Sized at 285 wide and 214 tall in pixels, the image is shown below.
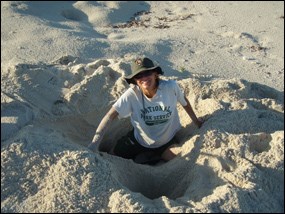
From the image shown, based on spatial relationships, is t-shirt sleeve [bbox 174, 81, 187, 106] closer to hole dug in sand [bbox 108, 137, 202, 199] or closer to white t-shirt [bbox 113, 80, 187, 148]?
white t-shirt [bbox 113, 80, 187, 148]

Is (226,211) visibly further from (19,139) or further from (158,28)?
(158,28)

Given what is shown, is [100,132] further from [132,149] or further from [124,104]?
[132,149]

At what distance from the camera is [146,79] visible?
295 centimetres

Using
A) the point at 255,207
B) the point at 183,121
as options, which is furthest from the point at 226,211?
the point at 183,121

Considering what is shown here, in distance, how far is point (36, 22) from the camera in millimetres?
5750

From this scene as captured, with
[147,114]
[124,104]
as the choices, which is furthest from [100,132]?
[147,114]

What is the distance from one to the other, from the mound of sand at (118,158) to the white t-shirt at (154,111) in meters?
0.18

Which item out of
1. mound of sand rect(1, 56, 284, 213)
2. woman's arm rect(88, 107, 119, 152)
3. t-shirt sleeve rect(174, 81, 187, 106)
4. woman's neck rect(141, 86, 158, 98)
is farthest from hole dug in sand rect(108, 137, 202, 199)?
woman's neck rect(141, 86, 158, 98)

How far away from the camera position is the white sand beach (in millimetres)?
2516

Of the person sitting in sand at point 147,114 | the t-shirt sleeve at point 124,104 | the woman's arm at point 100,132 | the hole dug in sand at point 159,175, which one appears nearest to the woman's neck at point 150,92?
the person sitting in sand at point 147,114

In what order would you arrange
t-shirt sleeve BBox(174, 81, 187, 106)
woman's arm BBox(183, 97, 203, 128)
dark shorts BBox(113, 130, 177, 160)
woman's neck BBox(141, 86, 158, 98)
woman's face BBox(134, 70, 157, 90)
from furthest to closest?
dark shorts BBox(113, 130, 177, 160) → woman's arm BBox(183, 97, 203, 128) → t-shirt sleeve BBox(174, 81, 187, 106) → woman's neck BBox(141, 86, 158, 98) → woman's face BBox(134, 70, 157, 90)

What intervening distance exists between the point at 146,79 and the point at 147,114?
354mm

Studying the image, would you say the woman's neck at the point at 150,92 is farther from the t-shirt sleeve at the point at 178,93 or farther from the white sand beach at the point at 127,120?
the white sand beach at the point at 127,120

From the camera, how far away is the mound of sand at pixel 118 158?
2.47 m
